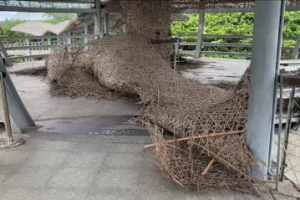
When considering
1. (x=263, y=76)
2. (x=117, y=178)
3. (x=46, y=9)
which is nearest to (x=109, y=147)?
(x=117, y=178)

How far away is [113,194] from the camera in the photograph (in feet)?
7.95

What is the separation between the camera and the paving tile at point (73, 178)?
2.55m

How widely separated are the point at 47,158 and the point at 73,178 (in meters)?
0.54

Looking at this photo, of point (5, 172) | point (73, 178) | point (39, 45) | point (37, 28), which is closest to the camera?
point (73, 178)

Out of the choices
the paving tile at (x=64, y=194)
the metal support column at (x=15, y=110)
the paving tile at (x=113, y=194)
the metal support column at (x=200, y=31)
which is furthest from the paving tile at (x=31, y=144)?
the metal support column at (x=200, y=31)

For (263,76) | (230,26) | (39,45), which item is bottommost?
(263,76)

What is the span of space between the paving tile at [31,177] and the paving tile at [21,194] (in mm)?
68

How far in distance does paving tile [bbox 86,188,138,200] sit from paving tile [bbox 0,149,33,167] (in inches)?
39.6

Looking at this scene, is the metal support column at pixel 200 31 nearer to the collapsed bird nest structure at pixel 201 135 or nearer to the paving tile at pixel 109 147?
→ the collapsed bird nest structure at pixel 201 135

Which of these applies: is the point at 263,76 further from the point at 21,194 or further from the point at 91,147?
the point at 21,194

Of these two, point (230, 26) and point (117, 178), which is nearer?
point (117, 178)

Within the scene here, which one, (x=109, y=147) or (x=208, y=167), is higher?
(x=208, y=167)

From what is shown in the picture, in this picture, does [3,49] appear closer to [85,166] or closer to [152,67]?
[152,67]

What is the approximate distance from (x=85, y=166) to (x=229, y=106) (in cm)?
148
